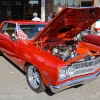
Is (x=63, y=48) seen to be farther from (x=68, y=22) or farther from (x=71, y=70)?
(x=71, y=70)

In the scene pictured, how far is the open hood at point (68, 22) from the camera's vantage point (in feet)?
11.9

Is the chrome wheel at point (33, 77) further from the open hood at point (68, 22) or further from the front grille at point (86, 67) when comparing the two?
the front grille at point (86, 67)

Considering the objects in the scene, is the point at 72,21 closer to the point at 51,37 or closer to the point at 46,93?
the point at 51,37

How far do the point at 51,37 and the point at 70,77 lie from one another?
1.51m

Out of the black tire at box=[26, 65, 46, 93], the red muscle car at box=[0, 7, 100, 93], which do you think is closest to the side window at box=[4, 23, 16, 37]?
the red muscle car at box=[0, 7, 100, 93]

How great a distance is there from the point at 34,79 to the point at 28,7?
9.33 metres

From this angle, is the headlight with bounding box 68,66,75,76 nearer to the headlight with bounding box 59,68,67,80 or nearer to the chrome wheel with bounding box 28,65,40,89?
the headlight with bounding box 59,68,67,80

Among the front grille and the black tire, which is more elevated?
→ the front grille

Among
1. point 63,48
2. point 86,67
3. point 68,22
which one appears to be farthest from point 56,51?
point 86,67

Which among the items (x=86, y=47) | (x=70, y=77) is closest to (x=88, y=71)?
(x=70, y=77)

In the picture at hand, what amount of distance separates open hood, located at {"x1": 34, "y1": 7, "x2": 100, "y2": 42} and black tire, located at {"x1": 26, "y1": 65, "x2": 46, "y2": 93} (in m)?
0.71

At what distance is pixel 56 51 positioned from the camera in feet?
14.7

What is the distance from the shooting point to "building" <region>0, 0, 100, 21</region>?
473 inches

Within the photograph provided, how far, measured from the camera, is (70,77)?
133 inches
